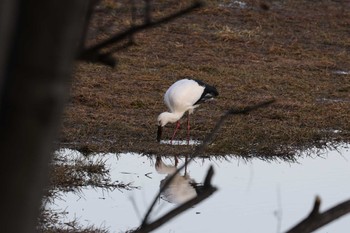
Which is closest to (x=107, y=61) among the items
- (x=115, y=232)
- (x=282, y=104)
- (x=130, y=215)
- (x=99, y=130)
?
(x=115, y=232)

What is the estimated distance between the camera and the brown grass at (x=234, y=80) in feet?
30.1

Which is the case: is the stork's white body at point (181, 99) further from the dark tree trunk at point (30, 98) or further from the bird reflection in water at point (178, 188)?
the dark tree trunk at point (30, 98)

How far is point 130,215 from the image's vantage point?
6.70 m

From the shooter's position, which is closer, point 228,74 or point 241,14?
point 228,74

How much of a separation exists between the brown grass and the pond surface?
38cm

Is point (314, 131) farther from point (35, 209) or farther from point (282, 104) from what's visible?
point (35, 209)

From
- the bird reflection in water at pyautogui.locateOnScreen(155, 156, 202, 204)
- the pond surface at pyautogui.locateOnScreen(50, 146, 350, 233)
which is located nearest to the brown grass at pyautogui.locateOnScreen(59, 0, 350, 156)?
the pond surface at pyautogui.locateOnScreen(50, 146, 350, 233)

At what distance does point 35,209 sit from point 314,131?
29.1 ft

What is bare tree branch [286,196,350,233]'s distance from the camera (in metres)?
1.16

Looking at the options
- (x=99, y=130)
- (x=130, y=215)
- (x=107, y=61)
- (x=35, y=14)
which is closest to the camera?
(x=35, y=14)

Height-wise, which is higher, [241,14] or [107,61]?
[107,61]

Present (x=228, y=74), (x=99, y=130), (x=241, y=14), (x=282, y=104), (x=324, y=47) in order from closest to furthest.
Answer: (x=99, y=130) → (x=282, y=104) → (x=228, y=74) → (x=324, y=47) → (x=241, y=14)

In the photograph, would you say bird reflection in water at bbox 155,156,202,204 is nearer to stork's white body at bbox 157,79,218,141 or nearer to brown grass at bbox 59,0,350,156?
brown grass at bbox 59,0,350,156

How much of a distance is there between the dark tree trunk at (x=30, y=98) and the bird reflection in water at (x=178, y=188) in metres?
5.90
